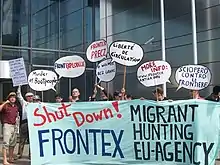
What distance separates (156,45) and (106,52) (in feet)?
29.4

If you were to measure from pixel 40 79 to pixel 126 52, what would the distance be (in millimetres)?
2220

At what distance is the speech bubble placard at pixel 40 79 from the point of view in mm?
11164

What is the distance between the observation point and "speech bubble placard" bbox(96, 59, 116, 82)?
11383mm

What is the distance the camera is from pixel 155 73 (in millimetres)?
10133

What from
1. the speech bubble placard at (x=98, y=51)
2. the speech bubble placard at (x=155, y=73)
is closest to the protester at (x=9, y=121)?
the speech bubble placard at (x=98, y=51)

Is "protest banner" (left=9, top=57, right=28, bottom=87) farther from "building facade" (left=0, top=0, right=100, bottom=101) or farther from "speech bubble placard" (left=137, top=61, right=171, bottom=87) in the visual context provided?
"building facade" (left=0, top=0, right=100, bottom=101)

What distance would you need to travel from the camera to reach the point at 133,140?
30.6 feet

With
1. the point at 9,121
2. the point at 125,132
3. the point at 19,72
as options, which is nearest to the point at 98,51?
the point at 19,72

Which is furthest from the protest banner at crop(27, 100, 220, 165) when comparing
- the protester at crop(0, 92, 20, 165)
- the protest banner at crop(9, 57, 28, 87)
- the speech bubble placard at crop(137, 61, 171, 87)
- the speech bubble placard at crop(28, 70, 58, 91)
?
the speech bubble placard at crop(28, 70, 58, 91)

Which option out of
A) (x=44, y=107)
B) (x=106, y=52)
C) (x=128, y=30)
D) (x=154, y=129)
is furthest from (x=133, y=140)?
(x=128, y=30)

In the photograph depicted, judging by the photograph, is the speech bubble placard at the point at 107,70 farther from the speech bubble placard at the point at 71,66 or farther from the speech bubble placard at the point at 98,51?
the speech bubble placard at the point at 71,66

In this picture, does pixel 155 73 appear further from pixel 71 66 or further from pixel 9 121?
pixel 9 121

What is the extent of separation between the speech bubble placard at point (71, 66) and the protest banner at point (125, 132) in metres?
1.99

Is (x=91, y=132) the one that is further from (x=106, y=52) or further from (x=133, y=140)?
(x=106, y=52)
